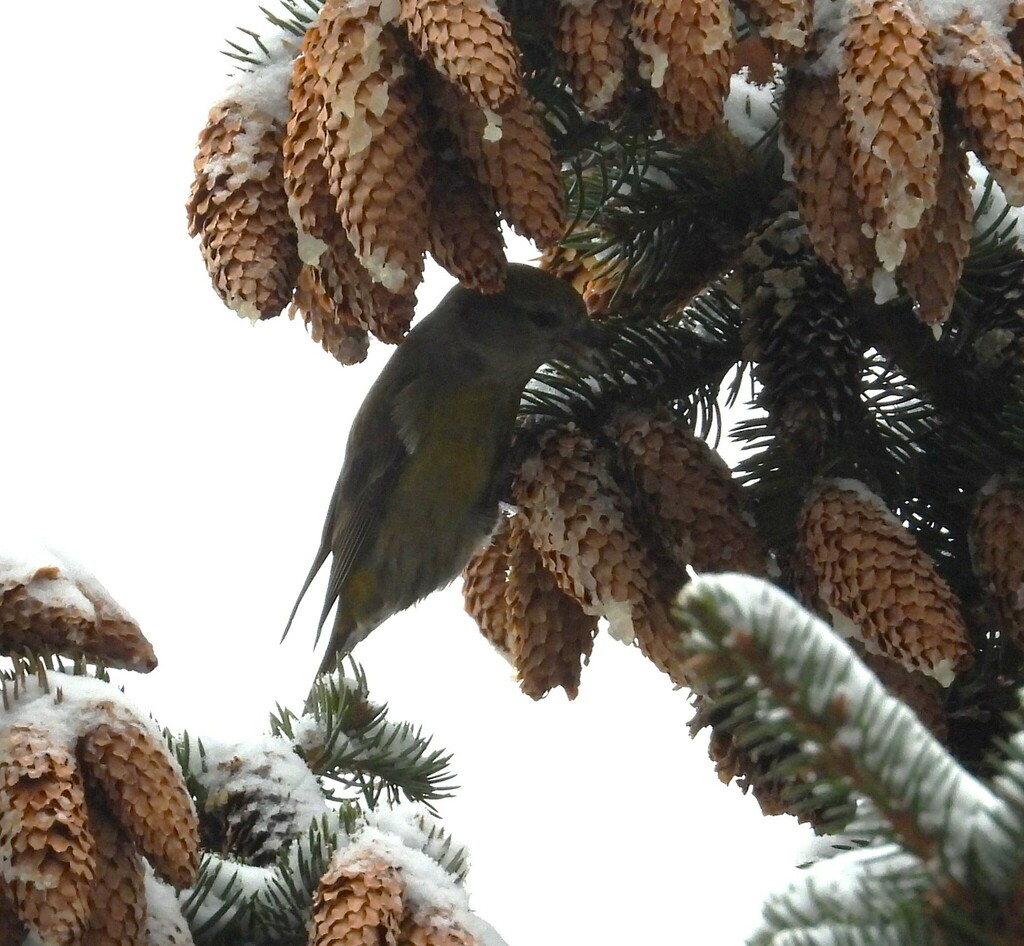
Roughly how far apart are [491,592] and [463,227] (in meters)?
0.39

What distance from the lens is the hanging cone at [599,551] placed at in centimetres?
93

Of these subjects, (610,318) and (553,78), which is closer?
(553,78)

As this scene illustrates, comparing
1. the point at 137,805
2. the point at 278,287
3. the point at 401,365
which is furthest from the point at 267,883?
the point at 401,365

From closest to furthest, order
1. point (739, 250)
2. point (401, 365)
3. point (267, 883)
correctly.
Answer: point (267, 883) → point (739, 250) → point (401, 365)

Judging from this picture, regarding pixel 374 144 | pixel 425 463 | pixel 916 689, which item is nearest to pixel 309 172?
pixel 374 144

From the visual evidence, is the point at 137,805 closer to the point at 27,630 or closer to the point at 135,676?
the point at 27,630

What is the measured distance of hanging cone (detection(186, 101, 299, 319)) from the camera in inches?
33.7

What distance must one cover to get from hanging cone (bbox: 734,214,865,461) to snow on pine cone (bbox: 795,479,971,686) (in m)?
0.06

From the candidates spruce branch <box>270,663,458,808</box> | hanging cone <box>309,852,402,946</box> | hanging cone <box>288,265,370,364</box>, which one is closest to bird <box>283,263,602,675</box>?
hanging cone <box>288,265,370,364</box>

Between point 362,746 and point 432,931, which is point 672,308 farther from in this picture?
point 432,931

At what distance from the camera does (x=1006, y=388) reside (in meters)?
0.95

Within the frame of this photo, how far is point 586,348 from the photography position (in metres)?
1.12

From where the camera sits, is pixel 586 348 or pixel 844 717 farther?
pixel 586 348

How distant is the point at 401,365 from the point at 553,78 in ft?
3.03
